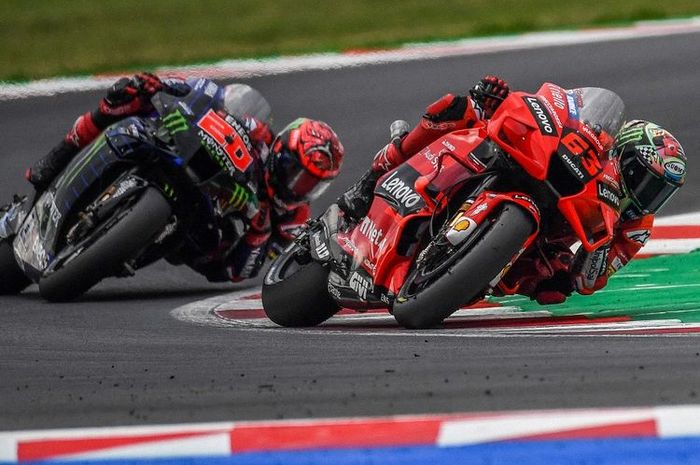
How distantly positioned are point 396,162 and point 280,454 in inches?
130

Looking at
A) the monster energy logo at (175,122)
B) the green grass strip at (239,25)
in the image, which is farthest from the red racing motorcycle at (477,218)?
the green grass strip at (239,25)

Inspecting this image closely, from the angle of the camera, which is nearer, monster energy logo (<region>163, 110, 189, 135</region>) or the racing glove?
the racing glove

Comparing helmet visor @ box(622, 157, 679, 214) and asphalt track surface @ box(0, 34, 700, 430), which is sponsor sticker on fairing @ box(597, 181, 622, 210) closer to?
helmet visor @ box(622, 157, 679, 214)

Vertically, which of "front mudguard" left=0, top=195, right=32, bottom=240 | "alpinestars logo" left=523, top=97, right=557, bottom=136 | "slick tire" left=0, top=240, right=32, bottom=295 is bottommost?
"slick tire" left=0, top=240, right=32, bottom=295

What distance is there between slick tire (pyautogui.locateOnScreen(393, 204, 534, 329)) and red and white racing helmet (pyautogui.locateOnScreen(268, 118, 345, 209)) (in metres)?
1.86

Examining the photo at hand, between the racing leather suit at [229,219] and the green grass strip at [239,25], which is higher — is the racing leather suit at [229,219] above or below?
above

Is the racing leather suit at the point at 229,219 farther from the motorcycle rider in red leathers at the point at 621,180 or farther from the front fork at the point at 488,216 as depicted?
the front fork at the point at 488,216

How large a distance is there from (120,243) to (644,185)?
250 centimetres

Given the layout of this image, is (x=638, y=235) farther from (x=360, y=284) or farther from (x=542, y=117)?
(x=360, y=284)

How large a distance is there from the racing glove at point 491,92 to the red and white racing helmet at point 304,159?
1301 mm

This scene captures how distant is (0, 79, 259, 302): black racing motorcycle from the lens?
24.2 ft

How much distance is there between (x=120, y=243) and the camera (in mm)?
7273

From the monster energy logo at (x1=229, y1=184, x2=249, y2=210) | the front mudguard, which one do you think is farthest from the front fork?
the front mudguard

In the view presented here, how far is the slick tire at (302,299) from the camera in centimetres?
669
